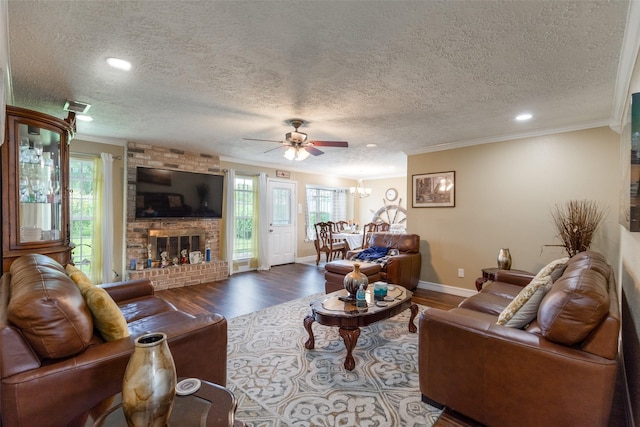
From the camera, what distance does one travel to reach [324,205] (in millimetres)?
8281

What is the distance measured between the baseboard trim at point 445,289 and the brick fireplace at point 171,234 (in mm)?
3606

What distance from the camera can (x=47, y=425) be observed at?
4.01 feet

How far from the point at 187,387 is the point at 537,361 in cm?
165

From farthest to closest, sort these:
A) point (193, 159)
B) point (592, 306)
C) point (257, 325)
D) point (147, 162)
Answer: point (193, 159)
point (147, 162)
point (257, 325)
point (592, 306)

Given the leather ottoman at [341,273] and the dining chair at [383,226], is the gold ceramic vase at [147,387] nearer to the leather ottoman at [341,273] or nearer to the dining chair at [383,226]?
the leather ottoman at [341,273]

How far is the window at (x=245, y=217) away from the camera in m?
6.16

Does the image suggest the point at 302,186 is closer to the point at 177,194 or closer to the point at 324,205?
the point at 324,205

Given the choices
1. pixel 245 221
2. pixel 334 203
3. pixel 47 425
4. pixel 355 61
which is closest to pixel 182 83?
pixel 355 61

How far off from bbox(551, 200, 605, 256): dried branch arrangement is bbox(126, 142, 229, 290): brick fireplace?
522cm

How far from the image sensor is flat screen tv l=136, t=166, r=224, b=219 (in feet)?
15.5

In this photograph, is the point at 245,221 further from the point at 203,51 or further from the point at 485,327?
the point at 485,327

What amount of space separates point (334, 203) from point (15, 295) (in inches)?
297

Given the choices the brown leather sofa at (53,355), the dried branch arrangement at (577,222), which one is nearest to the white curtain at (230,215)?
the brown leather sofa at (53,355)

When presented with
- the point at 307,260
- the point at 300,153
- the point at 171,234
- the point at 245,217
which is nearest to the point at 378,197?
the point at 307,260
